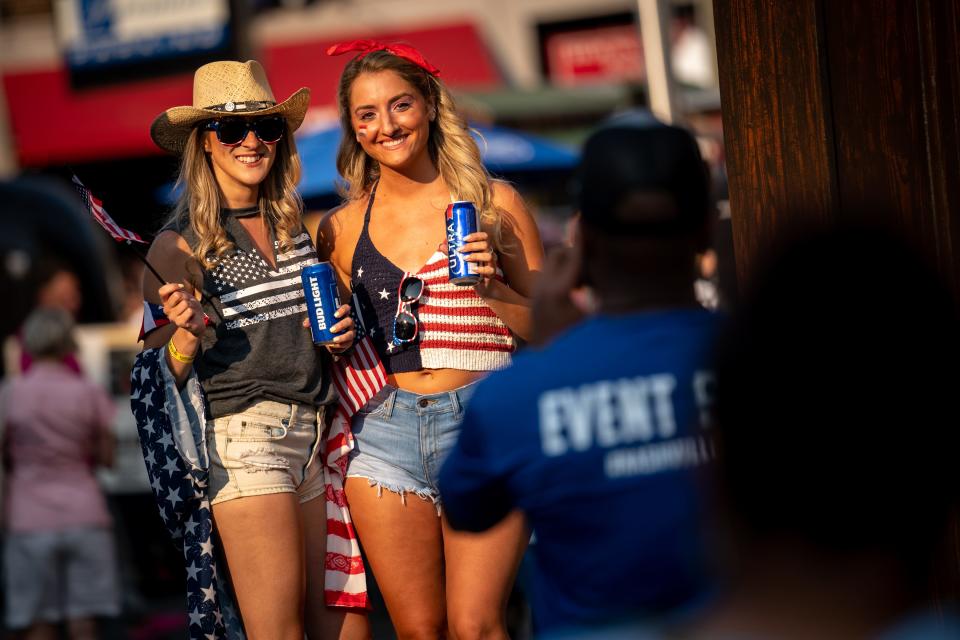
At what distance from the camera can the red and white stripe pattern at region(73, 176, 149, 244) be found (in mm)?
3980

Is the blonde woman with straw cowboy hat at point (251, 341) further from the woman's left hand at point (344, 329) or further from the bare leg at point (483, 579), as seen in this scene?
the bare leg at point (483, 579)

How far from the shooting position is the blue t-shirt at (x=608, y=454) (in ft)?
6.80

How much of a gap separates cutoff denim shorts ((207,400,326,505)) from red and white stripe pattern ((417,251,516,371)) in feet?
→ 1.41

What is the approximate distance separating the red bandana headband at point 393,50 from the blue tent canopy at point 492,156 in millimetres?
4530

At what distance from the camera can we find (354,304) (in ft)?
Answer: 13.5

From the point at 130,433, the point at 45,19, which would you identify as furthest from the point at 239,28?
the point at 45,19

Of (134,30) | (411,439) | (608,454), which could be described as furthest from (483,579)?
(134,30)

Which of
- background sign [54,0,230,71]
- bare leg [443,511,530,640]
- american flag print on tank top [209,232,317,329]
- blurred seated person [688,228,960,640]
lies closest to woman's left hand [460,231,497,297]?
american flag print on tank top [209,232,317,329]

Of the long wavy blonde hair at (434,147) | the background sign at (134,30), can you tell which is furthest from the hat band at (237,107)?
the background sign at (134,30)

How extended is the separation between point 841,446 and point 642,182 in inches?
30.7

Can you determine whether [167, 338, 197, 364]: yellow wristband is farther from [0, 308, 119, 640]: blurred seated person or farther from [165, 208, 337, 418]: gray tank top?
[0, 308, 119, 640]: blurred seated person

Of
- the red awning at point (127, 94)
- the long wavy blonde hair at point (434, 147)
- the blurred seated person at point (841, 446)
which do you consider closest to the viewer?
the blurred seated person at point (841, 446)

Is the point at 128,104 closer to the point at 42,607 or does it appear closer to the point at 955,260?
the point at 42,607

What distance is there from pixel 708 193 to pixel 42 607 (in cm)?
629
